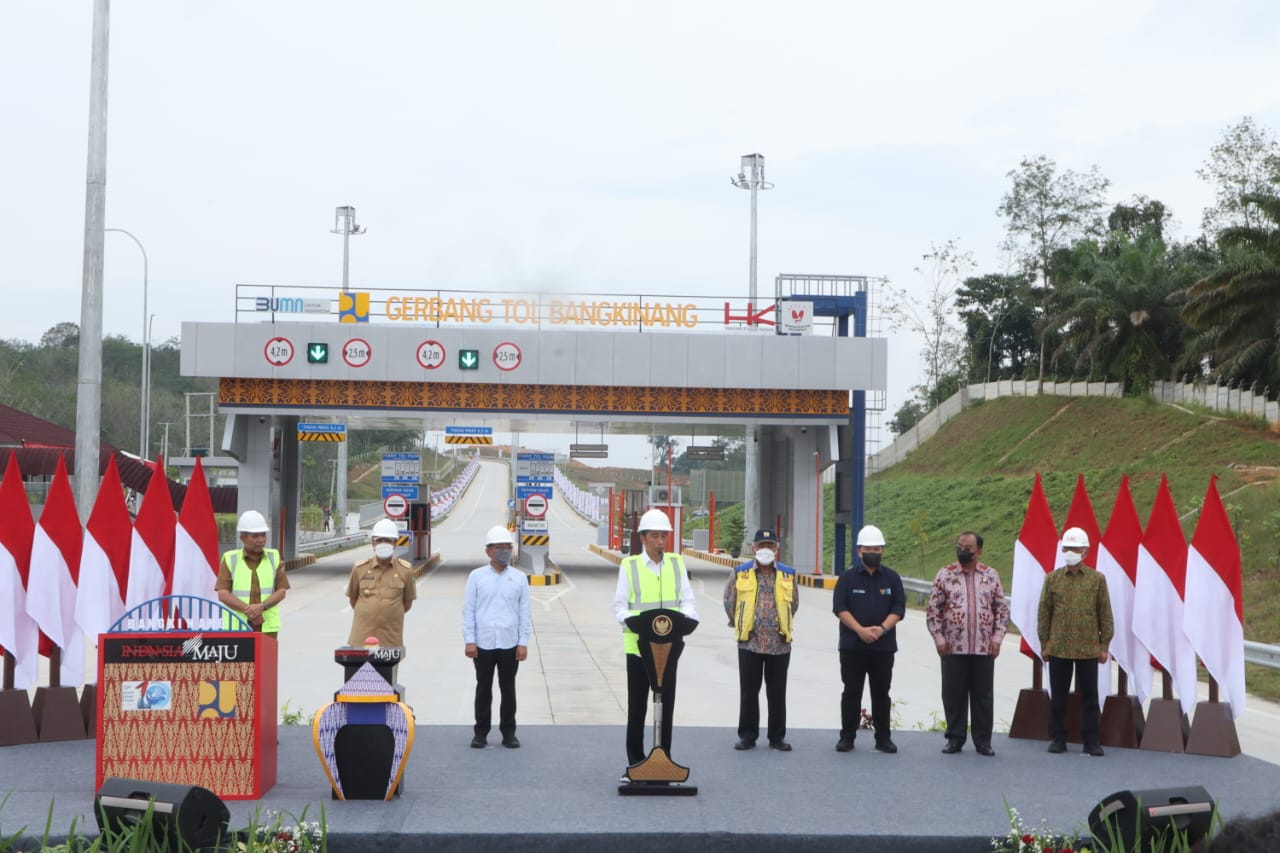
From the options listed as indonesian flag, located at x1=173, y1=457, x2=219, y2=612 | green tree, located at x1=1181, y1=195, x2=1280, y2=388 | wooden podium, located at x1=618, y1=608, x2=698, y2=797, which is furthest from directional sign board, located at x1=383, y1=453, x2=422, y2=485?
wooden podium, located at x1=618, y1=608, x2=698, y2=797

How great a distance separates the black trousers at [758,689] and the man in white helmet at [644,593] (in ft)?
3.37

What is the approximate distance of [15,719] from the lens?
437 inches

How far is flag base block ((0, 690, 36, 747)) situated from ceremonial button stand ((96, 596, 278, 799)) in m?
2.48

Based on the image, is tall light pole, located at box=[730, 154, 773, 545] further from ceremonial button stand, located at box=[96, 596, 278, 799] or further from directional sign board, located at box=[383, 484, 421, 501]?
ceremonial button stand, located at box=[96, 596, 278, 799]

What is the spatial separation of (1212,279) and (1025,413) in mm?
20172

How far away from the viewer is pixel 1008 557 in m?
35.2

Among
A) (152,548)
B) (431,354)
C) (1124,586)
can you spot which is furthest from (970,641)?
(431,354)

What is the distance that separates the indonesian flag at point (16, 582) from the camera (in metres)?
11.3

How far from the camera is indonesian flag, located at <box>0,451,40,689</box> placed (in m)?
11.3

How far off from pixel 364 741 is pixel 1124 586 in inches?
261

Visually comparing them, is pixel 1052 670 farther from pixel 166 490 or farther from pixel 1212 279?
pixel 1212 279

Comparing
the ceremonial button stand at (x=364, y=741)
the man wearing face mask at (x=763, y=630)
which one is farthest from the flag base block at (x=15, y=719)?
the man wearing face mask at (x=763, y=630)

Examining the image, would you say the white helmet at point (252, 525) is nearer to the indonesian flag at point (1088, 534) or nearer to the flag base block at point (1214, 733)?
the indonesian flag at point (1088, 534)

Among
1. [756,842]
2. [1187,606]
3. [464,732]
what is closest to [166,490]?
[464,732]
